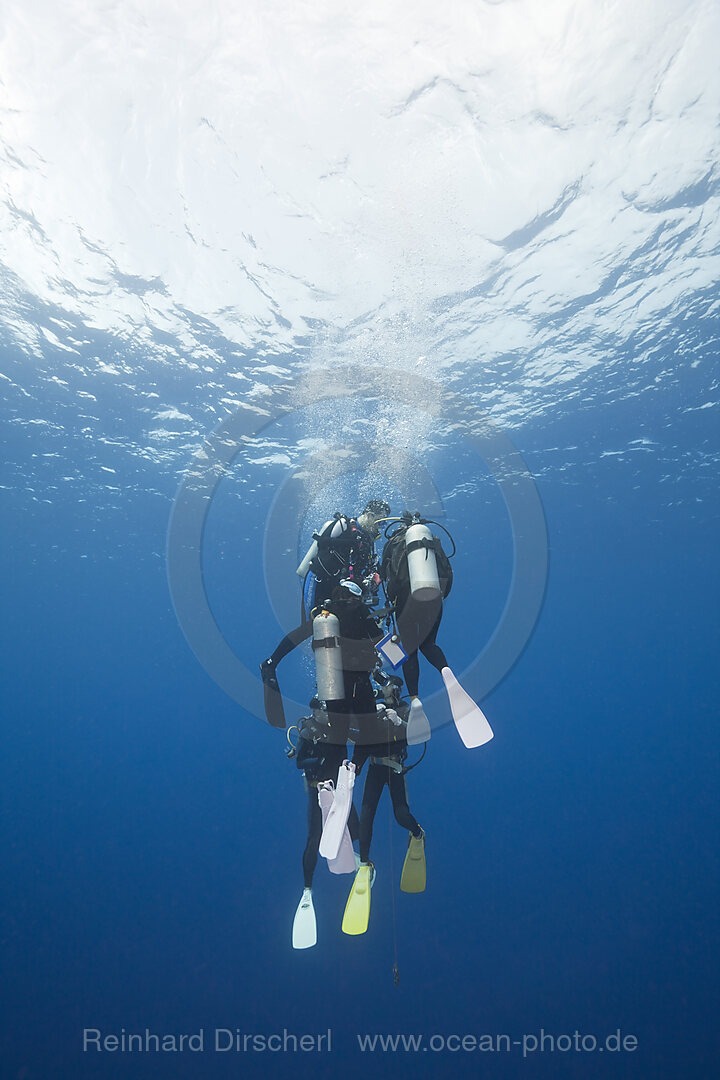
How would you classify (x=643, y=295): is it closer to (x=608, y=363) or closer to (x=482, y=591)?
(x=608, y=363)

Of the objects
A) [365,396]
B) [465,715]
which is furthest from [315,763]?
[365,396]

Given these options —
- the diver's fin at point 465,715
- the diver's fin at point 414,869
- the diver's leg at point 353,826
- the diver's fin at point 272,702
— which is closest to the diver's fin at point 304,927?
the diver's leg at point 353,826

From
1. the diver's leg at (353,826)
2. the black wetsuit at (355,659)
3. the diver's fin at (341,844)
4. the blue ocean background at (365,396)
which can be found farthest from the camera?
the blue ocean background at (365,396)

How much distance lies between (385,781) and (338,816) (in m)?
0.90

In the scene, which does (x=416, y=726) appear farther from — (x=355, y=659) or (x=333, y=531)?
(x=333, y=531)

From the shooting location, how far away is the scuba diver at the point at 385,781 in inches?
213

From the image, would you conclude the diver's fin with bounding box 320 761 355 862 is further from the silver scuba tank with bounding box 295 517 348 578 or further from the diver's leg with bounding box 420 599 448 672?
the silver scuba tank with bounding box 295 517 348 578

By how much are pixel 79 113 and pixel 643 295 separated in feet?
41.6

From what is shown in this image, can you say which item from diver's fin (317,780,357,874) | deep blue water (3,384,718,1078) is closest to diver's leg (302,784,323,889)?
diver's fin (317,780,357,874)

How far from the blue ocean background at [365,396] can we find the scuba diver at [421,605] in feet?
10.8

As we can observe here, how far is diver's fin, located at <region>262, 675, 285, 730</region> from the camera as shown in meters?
5.64

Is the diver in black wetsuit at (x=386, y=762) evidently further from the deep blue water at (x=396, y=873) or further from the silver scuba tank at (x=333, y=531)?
the deep blue water at (x=396, y=873)

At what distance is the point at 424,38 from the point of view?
22.3 ft
